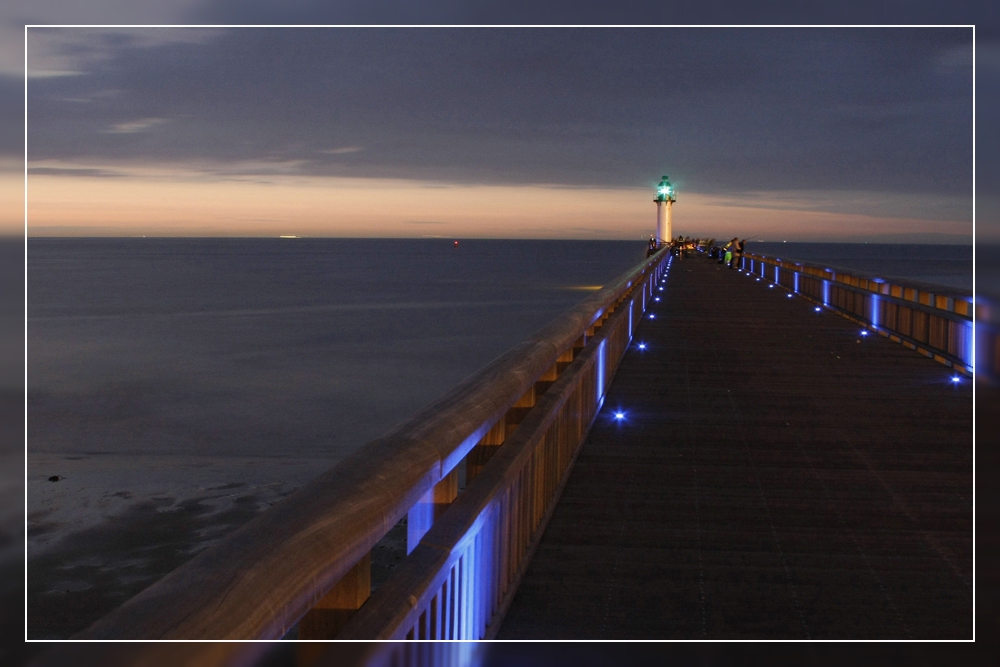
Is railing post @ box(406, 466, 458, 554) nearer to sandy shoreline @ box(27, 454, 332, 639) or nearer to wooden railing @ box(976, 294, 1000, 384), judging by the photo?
wooden railing @ box(976, 294, 1000, 384)

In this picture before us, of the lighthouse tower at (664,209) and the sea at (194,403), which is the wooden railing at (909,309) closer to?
the sea at (194,403)

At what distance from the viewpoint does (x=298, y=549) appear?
6.63 ft

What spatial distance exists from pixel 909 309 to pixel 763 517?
36.2ft

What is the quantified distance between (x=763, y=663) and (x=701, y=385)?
7.62m

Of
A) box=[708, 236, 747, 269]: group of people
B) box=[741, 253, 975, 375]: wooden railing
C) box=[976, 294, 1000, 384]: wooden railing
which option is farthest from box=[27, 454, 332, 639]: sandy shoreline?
box=[708, 236, 747, 269]: group of people

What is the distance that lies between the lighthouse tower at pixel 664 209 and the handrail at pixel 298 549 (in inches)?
3178

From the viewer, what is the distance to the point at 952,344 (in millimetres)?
13898

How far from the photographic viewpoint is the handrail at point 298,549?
64.6 inches

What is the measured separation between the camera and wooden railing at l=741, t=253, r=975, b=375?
1363 centimetres

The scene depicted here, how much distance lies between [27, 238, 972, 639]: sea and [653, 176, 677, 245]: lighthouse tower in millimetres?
9787

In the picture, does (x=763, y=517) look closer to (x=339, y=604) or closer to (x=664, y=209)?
(x=339, y=604)

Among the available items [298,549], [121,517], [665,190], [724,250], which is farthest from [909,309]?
[665,190]

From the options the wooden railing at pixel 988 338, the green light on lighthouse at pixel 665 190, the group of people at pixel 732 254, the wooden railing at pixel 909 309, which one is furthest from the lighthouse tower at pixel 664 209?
the wooden railing at pixel 988 338

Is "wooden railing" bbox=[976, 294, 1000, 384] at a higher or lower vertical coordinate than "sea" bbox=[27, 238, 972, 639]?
higher
